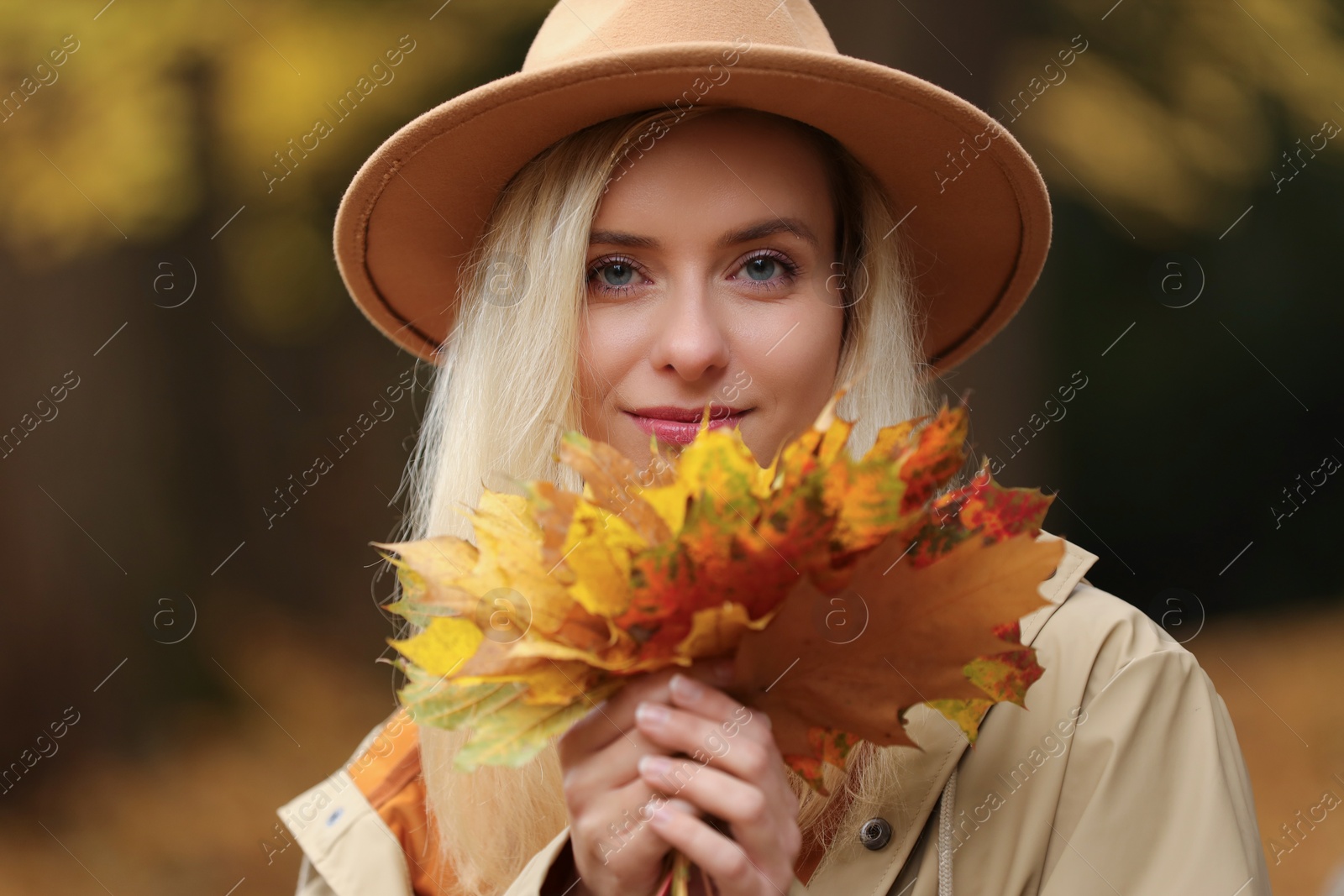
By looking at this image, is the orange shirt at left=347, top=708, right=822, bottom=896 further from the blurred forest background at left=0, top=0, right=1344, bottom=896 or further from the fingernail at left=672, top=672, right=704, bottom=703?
the blurred forest background at left=0, top=0, right=1344, bottom=896

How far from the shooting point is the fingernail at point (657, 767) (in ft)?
4.02

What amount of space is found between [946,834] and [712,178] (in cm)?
96

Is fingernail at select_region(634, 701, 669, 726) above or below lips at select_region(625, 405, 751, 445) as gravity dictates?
below

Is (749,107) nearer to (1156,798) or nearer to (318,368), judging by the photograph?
(1156,798)

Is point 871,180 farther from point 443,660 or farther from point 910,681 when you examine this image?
point 443,660

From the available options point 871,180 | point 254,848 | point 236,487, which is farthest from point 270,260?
point 871,180

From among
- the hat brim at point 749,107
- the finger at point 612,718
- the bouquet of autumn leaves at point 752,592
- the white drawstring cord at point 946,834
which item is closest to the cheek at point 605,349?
the hat brim at point 749,107

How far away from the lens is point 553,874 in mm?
1418

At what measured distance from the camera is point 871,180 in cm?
200

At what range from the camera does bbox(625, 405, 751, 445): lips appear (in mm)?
1697

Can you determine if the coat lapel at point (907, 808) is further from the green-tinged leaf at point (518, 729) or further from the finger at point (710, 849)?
the green-tinged leaf at point (518, 729)

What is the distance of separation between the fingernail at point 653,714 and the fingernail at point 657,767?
0.05 metres

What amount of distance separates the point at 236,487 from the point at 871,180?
12.6 feet

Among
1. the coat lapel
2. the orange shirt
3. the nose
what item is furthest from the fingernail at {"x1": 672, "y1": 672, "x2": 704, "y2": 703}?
the orange shirt
